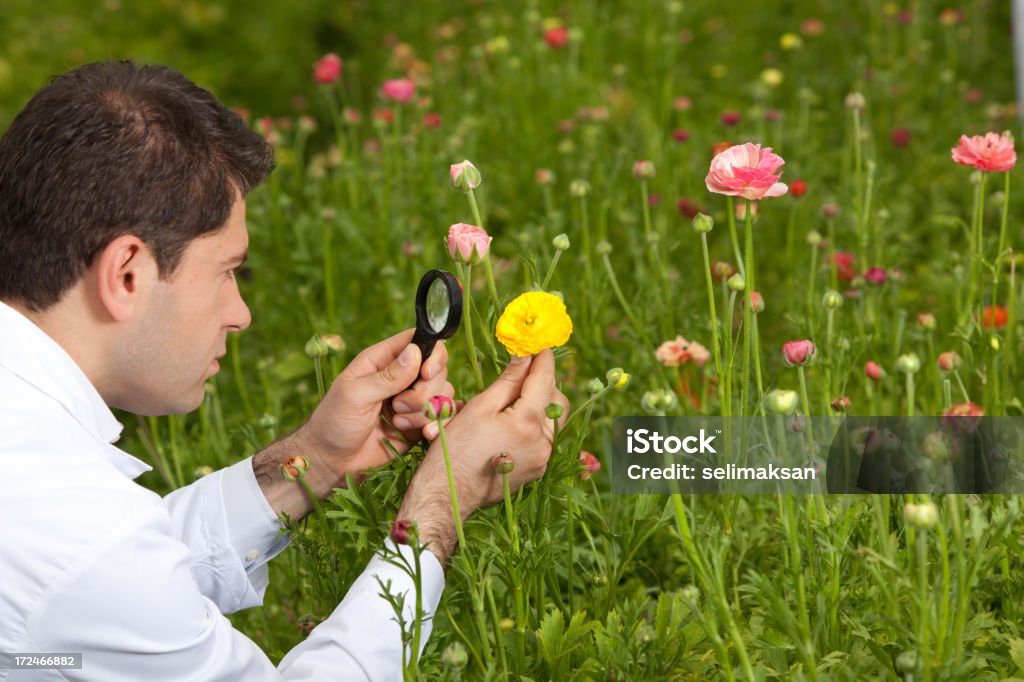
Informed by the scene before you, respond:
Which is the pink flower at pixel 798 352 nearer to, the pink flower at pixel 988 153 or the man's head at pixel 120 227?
the pink flower at pixel 988 153

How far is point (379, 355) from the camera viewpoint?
149 centimetres

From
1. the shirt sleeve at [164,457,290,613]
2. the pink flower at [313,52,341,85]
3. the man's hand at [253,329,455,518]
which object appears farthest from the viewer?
the pink flower at [313,52,341,85]

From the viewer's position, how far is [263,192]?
9.41 feet

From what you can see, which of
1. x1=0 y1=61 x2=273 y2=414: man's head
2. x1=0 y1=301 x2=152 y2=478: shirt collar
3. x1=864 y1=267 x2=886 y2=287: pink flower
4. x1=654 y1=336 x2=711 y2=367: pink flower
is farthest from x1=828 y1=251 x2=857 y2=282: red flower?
x1=0 y1=301 x2=152 y2=478: shirt collar

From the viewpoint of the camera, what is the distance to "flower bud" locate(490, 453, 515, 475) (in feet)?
4.34

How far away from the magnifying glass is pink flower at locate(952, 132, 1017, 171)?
0.80 meters

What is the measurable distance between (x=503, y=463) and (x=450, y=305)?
0.20m

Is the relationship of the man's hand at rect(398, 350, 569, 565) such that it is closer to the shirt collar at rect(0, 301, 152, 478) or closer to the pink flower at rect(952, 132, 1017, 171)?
the shirt collar at rect(0, 301, 152, 478)

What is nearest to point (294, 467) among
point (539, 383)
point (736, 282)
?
point (539, 383)

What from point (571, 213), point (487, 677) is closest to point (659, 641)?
point (487, 677)

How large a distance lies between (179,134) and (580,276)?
116 cm

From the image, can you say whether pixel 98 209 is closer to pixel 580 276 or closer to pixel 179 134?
pixel 179 134

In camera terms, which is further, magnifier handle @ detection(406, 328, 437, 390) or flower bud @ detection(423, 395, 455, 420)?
magnifier handle @ detection(406, 328, 437, 390)

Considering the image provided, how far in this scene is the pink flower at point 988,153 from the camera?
5.44ft
